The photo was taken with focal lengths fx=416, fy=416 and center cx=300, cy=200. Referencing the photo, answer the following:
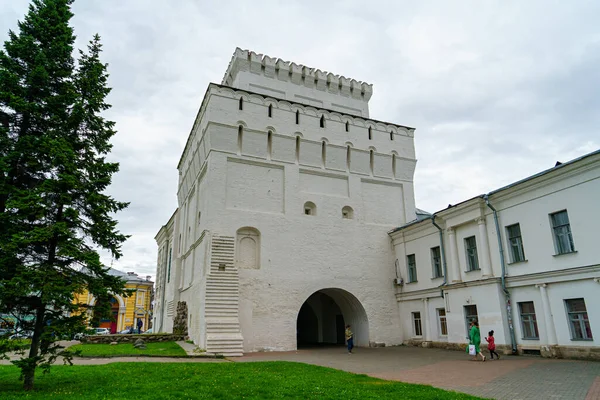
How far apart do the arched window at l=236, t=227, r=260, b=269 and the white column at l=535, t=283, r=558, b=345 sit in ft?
40.0

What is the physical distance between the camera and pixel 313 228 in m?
22.3

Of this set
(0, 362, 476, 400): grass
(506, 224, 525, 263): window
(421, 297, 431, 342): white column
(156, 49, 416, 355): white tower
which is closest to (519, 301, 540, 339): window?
(506, 224, 525, 263): window

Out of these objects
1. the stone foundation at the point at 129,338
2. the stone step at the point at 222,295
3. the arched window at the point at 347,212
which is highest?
the arched window at the point at 347,212

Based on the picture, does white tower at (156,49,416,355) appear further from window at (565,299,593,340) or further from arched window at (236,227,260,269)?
window at (565,299,593,340)

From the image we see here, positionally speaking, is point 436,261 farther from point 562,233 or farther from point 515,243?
point 562,233

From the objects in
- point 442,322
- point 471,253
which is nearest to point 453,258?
point 471,253

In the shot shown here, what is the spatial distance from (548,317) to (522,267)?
6.58ft

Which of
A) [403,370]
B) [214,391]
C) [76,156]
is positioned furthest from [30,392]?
[403,370]

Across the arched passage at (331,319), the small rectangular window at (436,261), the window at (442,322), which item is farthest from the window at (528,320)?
the arched passage at (331,319)

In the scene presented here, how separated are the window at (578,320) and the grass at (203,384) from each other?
8.16m

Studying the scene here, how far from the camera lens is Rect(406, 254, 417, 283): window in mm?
22312

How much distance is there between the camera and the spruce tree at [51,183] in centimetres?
847

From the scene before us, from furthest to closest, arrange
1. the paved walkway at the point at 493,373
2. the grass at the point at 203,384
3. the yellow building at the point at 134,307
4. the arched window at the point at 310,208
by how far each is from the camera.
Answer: the yellow building at the point at 134,307
the arched window at the point at 310,208
the paved walkway at the point at 493,373
the grass at the point at 203,384

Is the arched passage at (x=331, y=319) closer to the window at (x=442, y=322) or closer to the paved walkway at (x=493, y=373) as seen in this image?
the window at (x=442, y=322)
